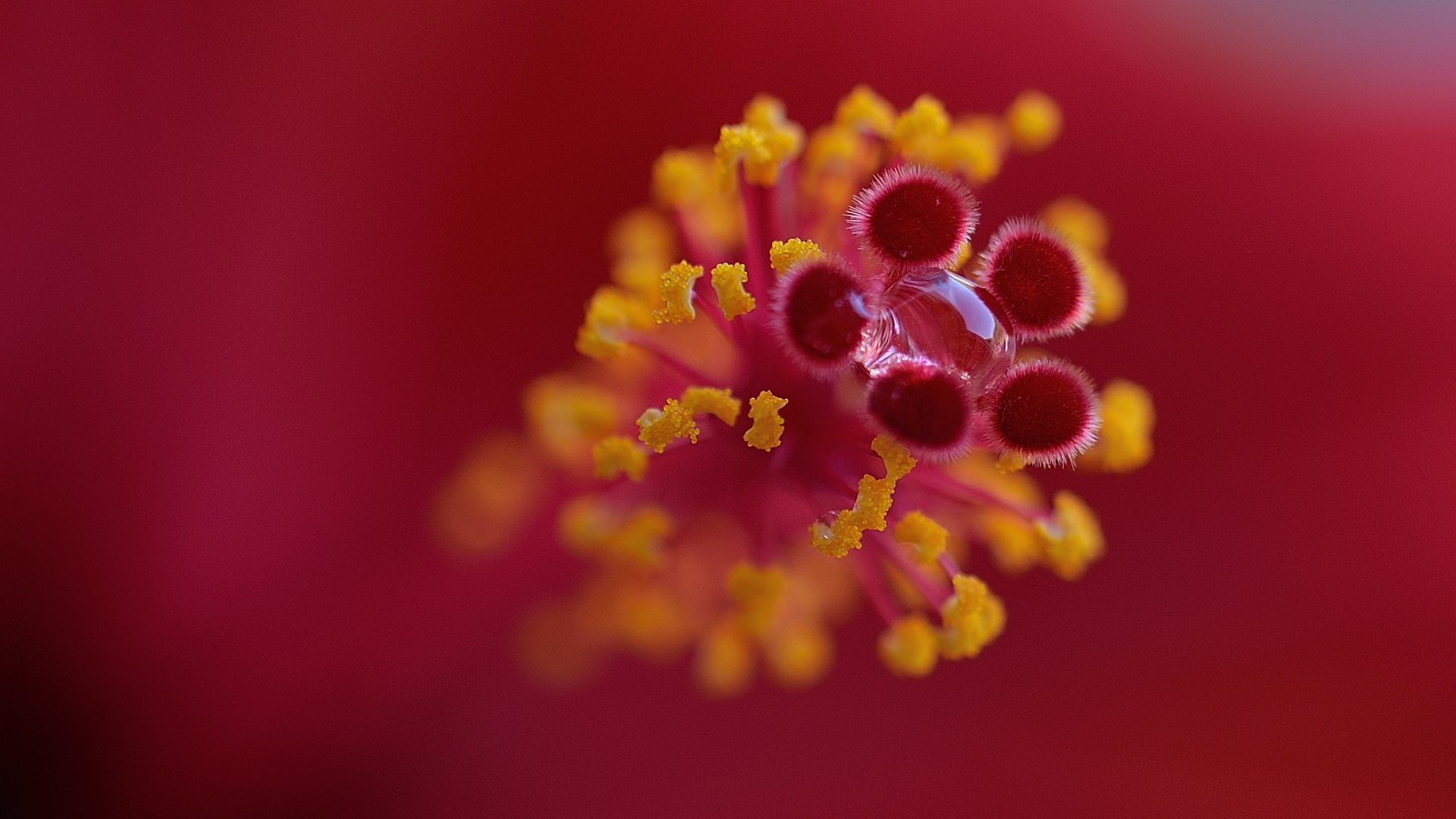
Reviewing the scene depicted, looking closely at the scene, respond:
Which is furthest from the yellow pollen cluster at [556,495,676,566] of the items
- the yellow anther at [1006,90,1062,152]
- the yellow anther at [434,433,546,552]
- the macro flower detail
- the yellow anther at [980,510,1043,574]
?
the yellow anther at [1006,90,1062,152]

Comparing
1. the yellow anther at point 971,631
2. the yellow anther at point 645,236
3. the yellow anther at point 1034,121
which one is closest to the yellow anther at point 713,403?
the yellow anther at point 971,631

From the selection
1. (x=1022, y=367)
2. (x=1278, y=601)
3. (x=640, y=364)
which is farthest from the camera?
(x=1278, y=601)

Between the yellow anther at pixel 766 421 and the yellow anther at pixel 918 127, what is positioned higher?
the yellow anther at pixel 918 127

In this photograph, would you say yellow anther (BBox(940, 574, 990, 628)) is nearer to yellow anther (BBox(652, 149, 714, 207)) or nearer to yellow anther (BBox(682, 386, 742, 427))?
yellow anther (BBox(682, 386, 742, 427))

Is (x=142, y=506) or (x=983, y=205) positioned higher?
(x=983, y=205)

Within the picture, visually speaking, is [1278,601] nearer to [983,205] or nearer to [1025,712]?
[1025,712]

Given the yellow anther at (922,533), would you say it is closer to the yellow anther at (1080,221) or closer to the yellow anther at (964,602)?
the yellow anther at (964,602)

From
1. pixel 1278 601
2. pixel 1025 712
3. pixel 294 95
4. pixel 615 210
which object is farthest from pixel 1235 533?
pixel 294 95
